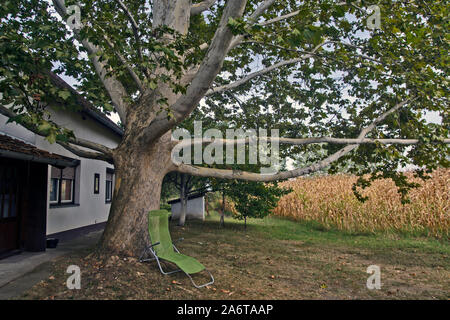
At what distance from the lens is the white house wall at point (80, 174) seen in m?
9.31

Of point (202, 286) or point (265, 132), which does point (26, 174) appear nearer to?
point (202, 286)

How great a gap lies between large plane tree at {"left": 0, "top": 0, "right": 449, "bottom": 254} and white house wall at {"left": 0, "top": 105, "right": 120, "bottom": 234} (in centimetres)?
116

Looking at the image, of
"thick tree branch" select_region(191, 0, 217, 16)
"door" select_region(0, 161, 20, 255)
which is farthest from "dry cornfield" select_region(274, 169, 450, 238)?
"door" select_region(0, 161, 20, 255)

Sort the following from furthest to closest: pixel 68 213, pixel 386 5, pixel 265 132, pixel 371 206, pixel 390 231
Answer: pixel 371 206
pixel 390 231
pixel 68 213
pixel 265 132
pixel 386 5

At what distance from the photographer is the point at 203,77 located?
5.82 m

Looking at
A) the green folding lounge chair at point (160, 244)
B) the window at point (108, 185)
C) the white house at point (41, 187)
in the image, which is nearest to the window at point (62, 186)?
the white house at point (41, 187)

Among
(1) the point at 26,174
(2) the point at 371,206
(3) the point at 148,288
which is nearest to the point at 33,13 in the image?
(1) the point at 26,174

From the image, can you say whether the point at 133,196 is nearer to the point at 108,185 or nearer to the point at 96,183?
the point at 96,183

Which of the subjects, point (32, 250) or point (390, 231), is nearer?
point (32, 250)

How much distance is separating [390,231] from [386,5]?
28.3 ft

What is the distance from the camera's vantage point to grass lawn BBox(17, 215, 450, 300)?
5.58 m

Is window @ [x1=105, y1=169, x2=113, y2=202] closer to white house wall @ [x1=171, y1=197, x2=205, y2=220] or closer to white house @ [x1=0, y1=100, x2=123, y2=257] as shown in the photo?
white house @ [x1=0, y1=100, x2=123, y2=257]

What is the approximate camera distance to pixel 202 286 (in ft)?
19.2

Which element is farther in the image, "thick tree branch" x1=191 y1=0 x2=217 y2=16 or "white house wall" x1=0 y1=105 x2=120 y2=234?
"thick tree branch" x1=191 y1=0 x2=217 y2=16
